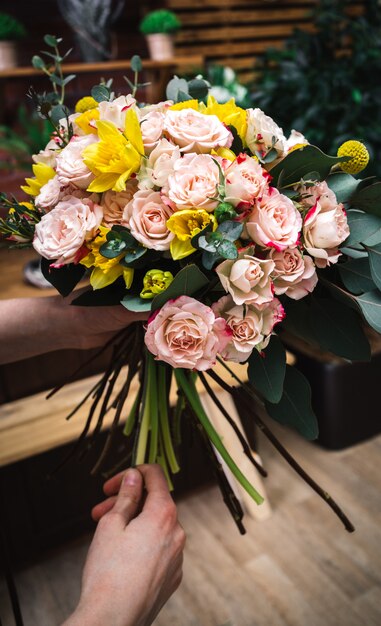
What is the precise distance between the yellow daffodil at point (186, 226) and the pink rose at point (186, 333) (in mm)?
68

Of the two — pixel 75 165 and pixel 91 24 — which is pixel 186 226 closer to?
pixel 75 165

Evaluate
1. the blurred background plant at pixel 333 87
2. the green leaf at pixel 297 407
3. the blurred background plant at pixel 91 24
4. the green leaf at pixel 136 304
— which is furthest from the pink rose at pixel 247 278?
the blurred background plant at pixel 91 24

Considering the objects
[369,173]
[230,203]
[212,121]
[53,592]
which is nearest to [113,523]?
[230,203]

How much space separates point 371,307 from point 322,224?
0.52 feet

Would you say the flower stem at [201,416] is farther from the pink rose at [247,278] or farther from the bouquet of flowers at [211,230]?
the pink rose at [247,278]

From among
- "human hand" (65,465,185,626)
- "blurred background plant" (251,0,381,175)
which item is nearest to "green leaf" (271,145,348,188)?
"human hand" (65,465,185,626)

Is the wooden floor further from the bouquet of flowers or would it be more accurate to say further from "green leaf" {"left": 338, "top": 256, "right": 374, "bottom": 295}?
"green leaf" {"left": 338, "top": 256, "right": 374, "bottom": 295}

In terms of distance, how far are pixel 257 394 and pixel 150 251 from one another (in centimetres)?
36

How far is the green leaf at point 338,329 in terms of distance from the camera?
0.90 m

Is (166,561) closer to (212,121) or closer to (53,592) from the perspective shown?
(212,121)

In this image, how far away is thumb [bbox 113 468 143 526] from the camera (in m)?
0.87

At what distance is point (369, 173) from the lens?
229 cm

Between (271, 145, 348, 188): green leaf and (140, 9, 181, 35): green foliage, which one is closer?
(271, 145, 348, 188): green leaf

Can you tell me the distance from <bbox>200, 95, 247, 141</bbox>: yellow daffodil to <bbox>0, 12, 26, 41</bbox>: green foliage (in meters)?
2.22
